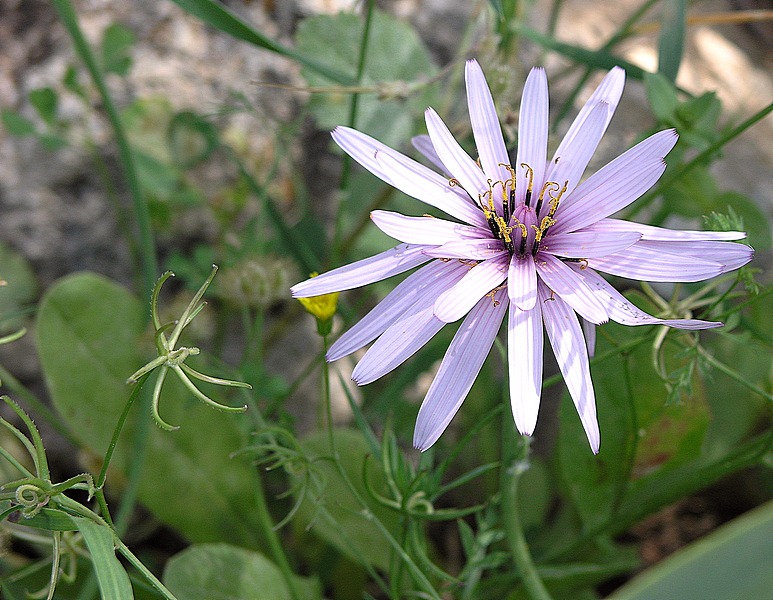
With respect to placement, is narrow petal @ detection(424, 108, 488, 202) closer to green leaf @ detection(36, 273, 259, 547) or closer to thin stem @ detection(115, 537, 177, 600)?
thin stem @ detection(115, 537, 177, 600)

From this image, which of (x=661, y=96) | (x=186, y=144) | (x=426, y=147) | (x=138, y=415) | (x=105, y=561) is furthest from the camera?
(x=186, y=144)

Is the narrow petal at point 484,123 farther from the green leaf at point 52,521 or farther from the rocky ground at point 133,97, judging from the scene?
the rocky ground at point 133,97

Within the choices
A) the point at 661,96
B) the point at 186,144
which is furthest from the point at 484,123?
the point at 186,144

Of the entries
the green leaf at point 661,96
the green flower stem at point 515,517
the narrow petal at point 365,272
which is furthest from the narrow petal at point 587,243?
the green leaf at point 661,96

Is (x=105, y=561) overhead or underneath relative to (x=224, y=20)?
underneath

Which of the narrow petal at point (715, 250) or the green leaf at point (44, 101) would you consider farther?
the green leaf at point (44, 101)

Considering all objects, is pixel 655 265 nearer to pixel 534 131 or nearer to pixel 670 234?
pixel 670 234

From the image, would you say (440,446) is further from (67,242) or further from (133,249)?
(67,242)
